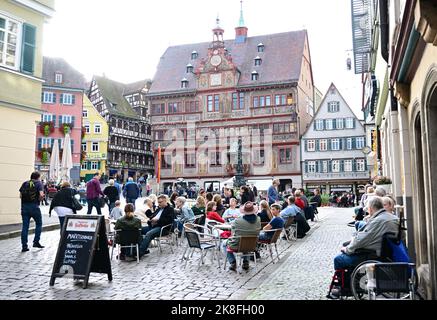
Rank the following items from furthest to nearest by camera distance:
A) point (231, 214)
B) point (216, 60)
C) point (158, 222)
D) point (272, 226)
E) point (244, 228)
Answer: point (216, 60) < point (231, 214) < point (158, 222) < point (272, 226) < point (244, 228)

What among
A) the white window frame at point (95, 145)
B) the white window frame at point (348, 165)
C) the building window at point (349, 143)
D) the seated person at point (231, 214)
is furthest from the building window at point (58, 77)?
the seated person at point (231, 214)

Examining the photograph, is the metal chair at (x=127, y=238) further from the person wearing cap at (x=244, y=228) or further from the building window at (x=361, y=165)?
the building window at (x=361, y=165)

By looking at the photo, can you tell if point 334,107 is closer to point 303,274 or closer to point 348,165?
point 348,165

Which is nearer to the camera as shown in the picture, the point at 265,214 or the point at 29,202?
the point at 29,202

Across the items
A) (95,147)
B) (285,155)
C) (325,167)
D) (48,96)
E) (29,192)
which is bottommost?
(29,192)

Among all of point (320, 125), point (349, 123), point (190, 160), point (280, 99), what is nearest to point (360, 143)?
point (349, 123)

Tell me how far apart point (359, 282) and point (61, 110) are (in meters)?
50.7

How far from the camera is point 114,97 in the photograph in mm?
60750

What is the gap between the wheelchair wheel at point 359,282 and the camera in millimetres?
5531

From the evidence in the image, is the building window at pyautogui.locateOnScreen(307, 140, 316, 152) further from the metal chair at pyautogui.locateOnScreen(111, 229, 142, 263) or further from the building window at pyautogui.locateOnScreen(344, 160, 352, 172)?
the metal chair at pyautogui.locateOnScreen(111, 229, 142, 263)

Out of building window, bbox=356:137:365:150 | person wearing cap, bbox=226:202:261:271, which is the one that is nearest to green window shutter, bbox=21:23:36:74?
person wearing cap, bbox=226:202:261:271

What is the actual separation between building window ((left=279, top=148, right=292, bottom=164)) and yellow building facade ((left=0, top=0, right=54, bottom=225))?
36.1 meters

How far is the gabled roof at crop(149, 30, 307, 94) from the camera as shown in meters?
51.1
